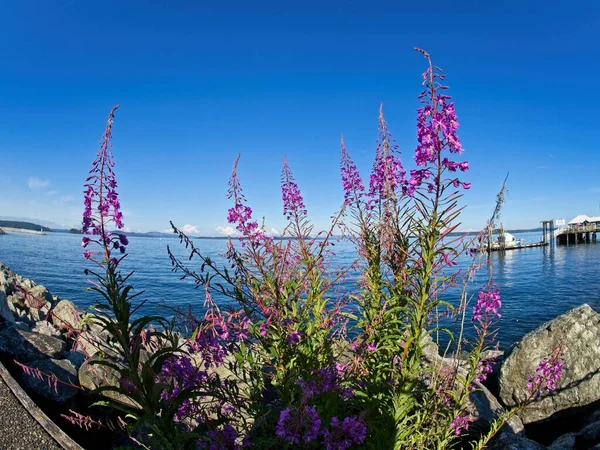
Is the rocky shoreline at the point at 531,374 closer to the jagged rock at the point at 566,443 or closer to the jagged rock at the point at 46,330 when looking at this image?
the jagged rock at the point at 566,443

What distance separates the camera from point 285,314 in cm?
367

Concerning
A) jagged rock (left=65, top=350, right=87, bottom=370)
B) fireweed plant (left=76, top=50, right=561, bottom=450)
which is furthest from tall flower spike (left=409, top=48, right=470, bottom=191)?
jagged rock (left=65, top=350, right=87, bottom=370)

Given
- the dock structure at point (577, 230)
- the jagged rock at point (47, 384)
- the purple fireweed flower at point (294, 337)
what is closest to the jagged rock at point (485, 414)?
the purple fireweed flower at point (294, 337)

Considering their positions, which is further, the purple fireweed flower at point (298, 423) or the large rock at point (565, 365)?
the large rock at point (565, 365)

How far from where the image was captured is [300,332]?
3.54 metres

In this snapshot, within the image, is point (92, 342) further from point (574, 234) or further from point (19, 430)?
point (574, 234)

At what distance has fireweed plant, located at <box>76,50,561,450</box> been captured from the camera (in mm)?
2777

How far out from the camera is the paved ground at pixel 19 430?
164 inches

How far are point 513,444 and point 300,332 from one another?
4.00m

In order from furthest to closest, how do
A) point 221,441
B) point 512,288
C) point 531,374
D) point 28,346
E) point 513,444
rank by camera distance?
1. point 512,288
2. point 531,374
3. point 28,346
4. point 513,444
5. point 221,441

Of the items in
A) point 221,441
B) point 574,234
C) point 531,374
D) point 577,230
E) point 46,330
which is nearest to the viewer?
point 221,441

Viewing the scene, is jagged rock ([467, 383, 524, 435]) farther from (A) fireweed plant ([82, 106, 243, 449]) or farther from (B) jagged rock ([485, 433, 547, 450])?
(A) fireweed plant ([82, 106, 243, 449])

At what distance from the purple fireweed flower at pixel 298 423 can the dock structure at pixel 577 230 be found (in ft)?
304

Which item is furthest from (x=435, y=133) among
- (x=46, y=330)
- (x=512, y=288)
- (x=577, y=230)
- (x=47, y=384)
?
(x=577, y=230)
